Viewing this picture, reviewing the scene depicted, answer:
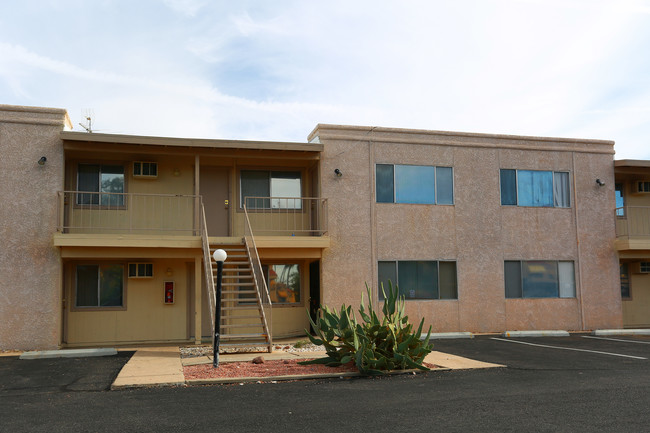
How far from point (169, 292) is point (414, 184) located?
716cm

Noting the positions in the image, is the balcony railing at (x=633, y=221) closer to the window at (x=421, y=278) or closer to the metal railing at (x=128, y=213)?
the window at (x=421, y=278)

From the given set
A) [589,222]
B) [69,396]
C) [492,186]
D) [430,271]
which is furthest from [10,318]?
[589,222]

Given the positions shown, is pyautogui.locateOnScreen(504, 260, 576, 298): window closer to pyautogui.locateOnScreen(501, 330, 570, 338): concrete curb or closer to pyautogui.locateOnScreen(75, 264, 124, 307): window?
pyautogui.locateOnScreen(501, 330, 570, 338): concrete curb

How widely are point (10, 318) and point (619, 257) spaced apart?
54.0ft

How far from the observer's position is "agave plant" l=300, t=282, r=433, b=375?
10234mm

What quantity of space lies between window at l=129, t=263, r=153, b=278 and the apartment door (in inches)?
71.9

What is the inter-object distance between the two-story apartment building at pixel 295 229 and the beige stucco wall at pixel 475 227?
41mm

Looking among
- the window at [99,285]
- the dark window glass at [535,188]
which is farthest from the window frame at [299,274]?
the dark window glass at [535,188]

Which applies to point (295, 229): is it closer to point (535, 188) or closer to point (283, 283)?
point (283, 283)

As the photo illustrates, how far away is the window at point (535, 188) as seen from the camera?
17938 mm

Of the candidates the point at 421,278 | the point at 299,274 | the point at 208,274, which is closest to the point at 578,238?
the point at 421,278

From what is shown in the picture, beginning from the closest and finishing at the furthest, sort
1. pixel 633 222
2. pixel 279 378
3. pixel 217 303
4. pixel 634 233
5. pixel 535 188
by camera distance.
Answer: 1. pixel 279 378
2. pixel 217 303
3. pixel 535 188
4. pixel 634 233
5. pixel 633 222

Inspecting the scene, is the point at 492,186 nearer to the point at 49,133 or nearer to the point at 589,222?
the point at 589,222

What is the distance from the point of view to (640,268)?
19.8 metres
